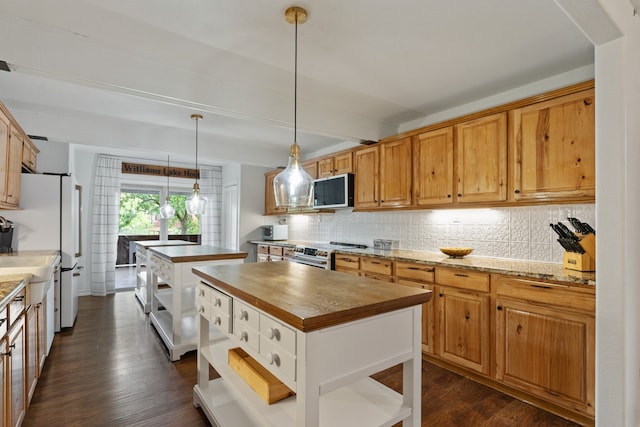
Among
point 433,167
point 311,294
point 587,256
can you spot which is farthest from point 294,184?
point 587,256

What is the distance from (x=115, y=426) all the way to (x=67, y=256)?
7.73 feet

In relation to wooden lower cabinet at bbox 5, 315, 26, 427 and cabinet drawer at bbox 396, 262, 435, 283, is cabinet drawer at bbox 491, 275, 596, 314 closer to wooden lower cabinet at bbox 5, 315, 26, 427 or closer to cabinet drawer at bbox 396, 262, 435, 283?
cabinet drawer at bbox 396, 262, 435, 283

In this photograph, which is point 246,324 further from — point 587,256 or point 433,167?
point 433,167

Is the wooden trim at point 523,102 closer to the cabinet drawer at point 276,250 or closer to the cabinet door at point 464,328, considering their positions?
the cabinet door at point 464,328

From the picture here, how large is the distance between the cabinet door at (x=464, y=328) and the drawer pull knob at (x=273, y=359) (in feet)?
6.09

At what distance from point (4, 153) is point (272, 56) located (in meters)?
2.23

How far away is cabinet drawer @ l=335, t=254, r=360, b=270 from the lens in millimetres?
3598

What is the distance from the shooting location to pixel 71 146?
13.1ft

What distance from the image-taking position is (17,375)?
1.71m

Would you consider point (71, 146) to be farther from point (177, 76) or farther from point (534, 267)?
point (534, 267)

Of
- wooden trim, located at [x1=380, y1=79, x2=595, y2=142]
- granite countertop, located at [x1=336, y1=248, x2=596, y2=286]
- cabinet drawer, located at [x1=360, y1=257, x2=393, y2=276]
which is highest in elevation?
wooden trim, located at [x1=380, y1=79, x2=595, y2=142]

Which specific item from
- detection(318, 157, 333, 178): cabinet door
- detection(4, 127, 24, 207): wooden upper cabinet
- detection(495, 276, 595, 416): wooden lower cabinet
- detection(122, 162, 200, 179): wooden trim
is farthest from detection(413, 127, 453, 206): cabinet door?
detection(122, 162, 200, 179): wooden trim

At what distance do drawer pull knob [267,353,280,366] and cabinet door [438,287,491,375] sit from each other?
186cm

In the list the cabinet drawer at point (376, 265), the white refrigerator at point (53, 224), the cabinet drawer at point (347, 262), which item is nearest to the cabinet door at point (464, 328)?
the cabinet drawer at point (376, 265)
